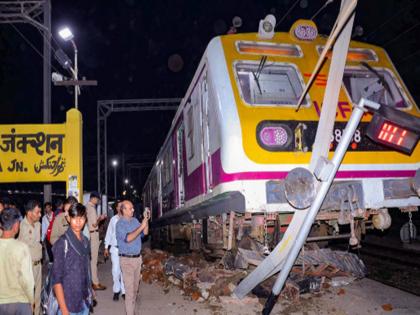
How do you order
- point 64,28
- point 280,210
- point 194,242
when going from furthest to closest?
point 64,28 < point 194,242 < point 280,210

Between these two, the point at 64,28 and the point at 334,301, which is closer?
the point at 334,301

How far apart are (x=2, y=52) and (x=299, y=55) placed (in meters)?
23.2

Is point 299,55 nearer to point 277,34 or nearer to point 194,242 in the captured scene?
point 277,34

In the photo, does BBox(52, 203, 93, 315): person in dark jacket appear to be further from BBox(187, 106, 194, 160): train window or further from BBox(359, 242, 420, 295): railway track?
BBox(359, 242, 420, 295): railway track

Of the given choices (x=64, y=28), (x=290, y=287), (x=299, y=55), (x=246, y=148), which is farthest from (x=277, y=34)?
(x=64, y=28)

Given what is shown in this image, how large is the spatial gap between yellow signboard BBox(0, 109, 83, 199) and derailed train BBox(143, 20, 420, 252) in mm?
5187

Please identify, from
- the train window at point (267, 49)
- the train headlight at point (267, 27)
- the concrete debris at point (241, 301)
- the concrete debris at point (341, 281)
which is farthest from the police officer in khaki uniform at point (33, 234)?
the concrete debris at point (341, 281)

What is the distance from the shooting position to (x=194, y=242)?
857 centimetres

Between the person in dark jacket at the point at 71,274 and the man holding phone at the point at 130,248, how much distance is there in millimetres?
1486

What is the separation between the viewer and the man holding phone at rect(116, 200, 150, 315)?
215 inches

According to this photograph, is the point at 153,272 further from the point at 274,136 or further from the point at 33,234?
the point at 274,136

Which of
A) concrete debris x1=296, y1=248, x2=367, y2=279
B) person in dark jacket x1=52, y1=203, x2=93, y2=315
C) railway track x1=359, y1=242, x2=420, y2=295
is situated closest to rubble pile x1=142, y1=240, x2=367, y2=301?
concrete debris x1=296, y1=248, x2=367, y2=279

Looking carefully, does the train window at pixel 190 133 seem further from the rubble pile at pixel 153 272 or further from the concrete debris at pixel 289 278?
the rubble pile at pixel 153 272

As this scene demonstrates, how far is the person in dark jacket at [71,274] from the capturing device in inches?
148
